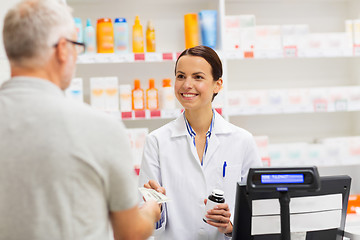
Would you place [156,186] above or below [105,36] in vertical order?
below

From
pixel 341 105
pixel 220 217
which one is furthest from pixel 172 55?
pixel 220 217

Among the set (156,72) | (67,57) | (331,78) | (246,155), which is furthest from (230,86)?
(67,57)

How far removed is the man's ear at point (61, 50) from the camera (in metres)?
1.06

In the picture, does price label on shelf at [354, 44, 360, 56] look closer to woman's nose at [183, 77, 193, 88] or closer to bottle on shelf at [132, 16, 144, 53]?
bottle on shelf at [132, 16, 144, 53]

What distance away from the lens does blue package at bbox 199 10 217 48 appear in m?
3.39

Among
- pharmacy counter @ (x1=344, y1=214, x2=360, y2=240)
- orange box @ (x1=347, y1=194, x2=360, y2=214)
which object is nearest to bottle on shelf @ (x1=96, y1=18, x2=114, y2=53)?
pharmacy counter @ (x1=344, y1=214, x2=360, y2=240)

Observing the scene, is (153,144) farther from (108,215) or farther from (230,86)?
(230,86)

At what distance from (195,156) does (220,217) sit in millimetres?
431

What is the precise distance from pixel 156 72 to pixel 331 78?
1.59 metres

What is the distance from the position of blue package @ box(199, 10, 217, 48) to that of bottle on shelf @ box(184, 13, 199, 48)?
5cm

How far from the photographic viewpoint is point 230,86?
3867 mm

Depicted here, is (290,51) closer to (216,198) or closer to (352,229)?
(352,229)

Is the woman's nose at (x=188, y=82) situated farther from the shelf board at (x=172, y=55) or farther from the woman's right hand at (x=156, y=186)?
the shelf board at (x=172, y=55)

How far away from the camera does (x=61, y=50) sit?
107 centimetres
